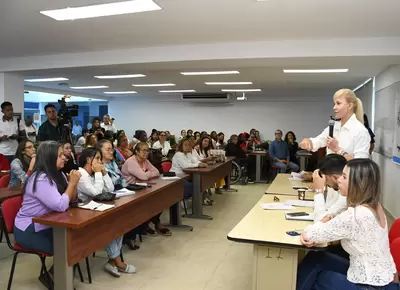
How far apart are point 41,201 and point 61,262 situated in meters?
0.48

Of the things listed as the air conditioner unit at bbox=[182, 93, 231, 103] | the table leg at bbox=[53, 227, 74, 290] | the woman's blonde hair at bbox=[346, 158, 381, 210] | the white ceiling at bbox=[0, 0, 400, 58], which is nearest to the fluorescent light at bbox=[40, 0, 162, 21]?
the white ceiling at bbox=[0, 0, 400, 58]

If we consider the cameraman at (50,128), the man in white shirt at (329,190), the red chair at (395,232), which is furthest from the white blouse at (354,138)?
the cameraman at (50,128)

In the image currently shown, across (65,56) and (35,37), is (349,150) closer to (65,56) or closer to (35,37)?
(35,37)

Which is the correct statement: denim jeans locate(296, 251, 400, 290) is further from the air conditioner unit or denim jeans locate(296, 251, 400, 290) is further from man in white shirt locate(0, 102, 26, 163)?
the air conditioner unit

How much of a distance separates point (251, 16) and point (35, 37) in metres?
3.05

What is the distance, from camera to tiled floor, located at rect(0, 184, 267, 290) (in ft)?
10.2

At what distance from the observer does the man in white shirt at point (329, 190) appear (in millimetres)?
2203

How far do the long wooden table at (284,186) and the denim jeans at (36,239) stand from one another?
6.65 ft

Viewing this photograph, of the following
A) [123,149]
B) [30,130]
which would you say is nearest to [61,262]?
[123,149]

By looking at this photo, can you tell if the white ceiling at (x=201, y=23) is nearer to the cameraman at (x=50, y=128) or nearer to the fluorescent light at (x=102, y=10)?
the fluorescent light at (x=102, y=10)

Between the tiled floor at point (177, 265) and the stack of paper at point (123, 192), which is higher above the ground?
the stack of paper at point (123, 192)

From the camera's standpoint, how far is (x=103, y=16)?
12.4ft

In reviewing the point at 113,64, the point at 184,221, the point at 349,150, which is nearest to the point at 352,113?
the point at 349,150

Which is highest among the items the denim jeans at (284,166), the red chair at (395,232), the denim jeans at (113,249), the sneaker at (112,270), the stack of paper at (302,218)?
the stack of paper at (302,218)
